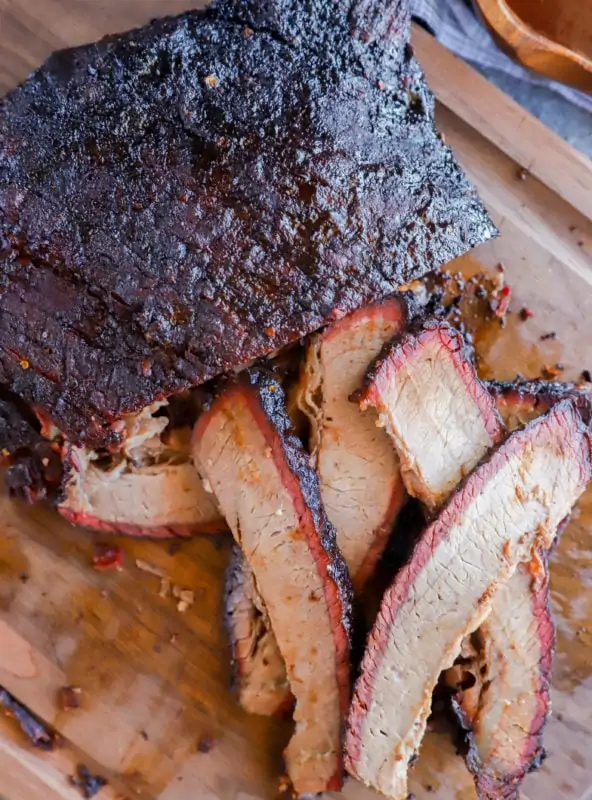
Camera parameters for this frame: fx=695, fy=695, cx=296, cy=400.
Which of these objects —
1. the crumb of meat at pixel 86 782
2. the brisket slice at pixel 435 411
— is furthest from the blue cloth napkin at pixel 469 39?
the crumb of meat at pixel 86 782

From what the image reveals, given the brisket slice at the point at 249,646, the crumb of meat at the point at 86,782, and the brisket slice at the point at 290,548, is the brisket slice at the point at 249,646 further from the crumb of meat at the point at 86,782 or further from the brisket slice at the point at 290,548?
the crumb of meat at the point at 86,782

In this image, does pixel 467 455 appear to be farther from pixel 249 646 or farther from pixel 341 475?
pixel 249 646

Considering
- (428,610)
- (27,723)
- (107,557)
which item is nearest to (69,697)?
(27,723)

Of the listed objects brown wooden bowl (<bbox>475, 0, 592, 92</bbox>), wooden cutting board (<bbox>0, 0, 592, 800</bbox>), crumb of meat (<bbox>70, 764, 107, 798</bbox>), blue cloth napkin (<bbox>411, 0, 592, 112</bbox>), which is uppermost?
brown wooden bowl (<bbox>475, 0, 592, 92</bbox>)

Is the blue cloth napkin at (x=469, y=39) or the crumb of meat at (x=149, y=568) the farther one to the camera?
the blue cloth napkin at (x=469, y=39)

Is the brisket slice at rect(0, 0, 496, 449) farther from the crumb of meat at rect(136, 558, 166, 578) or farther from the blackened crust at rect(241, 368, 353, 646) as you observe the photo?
the crumb of meat at rect(136, 558, 166, 578)

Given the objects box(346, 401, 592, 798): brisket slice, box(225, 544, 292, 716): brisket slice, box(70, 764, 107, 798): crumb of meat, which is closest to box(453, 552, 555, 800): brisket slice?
box(346, 401, 592, 798): brisket slice
